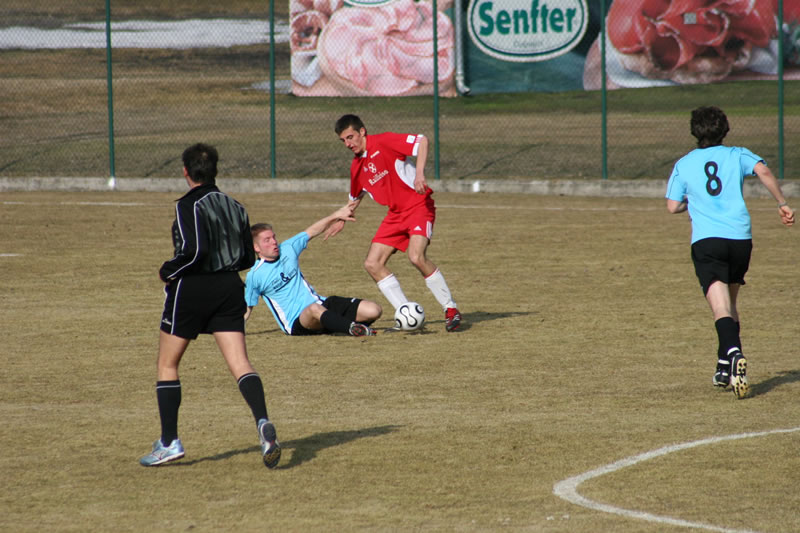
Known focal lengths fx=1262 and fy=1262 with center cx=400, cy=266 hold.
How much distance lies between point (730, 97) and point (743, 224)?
20.1 metres

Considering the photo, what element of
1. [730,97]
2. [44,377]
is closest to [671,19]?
[730,97]

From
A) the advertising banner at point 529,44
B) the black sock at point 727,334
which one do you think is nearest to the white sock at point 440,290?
the black sock at point 727,334

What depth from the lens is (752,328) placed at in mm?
10344

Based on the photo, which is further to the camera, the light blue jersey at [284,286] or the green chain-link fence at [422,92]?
the green chain-link fence at [422,92]

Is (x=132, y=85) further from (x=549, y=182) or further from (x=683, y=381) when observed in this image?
(x=683, y=381)

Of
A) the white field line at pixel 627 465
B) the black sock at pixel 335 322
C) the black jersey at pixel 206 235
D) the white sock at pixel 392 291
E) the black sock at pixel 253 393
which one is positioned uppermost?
the black jersey at pixel 206 235

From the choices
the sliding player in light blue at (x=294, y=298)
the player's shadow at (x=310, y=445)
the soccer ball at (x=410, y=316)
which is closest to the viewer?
the player's shadow at (x=310, y=445)

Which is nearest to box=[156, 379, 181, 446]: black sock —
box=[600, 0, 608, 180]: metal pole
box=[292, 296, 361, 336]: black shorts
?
box=[292, 296, 361, 336]: black shorts

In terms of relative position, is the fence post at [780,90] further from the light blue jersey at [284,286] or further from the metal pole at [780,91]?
the light blue jersey at [284,286]

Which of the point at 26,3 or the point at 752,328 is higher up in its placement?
the point at 26,3

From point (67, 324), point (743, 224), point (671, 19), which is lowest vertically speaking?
point (67, 324)

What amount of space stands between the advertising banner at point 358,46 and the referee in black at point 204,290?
23007 millimetres

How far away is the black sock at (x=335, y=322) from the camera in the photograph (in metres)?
10.2

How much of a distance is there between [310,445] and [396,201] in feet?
14.1
